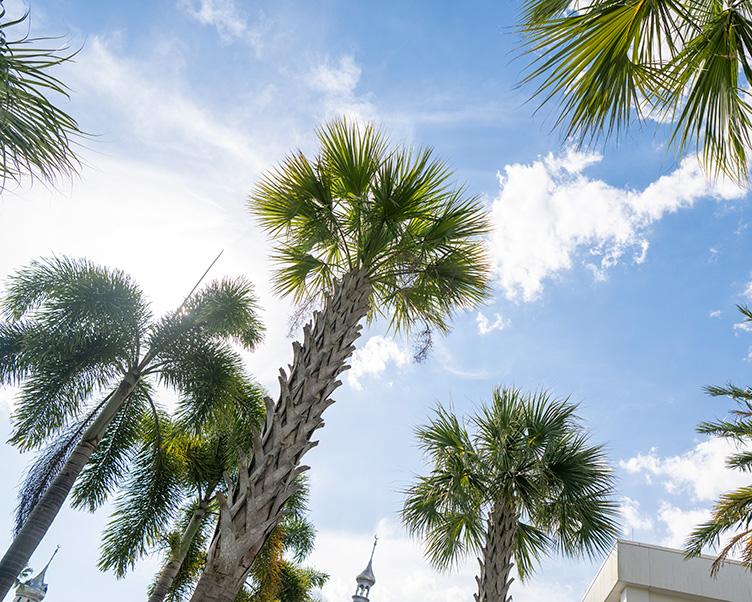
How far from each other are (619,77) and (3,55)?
139 inches

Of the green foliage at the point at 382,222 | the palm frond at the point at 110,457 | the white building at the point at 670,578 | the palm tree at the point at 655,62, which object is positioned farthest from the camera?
the white building at the point at 670,578

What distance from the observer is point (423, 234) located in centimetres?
779

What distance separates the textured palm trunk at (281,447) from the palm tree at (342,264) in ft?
0.04

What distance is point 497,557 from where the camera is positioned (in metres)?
9.01

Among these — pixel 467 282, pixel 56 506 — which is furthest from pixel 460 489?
pixel 56 506

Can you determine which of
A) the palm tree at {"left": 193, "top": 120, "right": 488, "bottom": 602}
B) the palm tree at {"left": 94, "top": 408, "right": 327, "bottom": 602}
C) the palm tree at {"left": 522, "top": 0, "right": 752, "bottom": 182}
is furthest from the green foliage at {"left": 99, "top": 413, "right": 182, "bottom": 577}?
the palm tree at {"left": 522, "top": 0, "right": 752, "bottom": 182}

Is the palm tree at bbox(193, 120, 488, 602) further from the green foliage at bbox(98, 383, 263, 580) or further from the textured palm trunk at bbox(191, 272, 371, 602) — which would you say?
the green foliage at bbox(98, 383, 263, 580)

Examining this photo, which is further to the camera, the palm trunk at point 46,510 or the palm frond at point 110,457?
the palm frond at point 110,457

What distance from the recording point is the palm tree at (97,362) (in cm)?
973

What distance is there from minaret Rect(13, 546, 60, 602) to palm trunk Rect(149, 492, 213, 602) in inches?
1645

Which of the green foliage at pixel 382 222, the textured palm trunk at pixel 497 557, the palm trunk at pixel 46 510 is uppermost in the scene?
the green foliage at pixel 382 222

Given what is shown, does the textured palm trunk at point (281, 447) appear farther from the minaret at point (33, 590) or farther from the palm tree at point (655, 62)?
the minaret at point (33, 590)

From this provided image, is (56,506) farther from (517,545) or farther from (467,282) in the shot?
(517,545)

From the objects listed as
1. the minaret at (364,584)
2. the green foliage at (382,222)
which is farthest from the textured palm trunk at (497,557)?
the minaret at (364,584)
